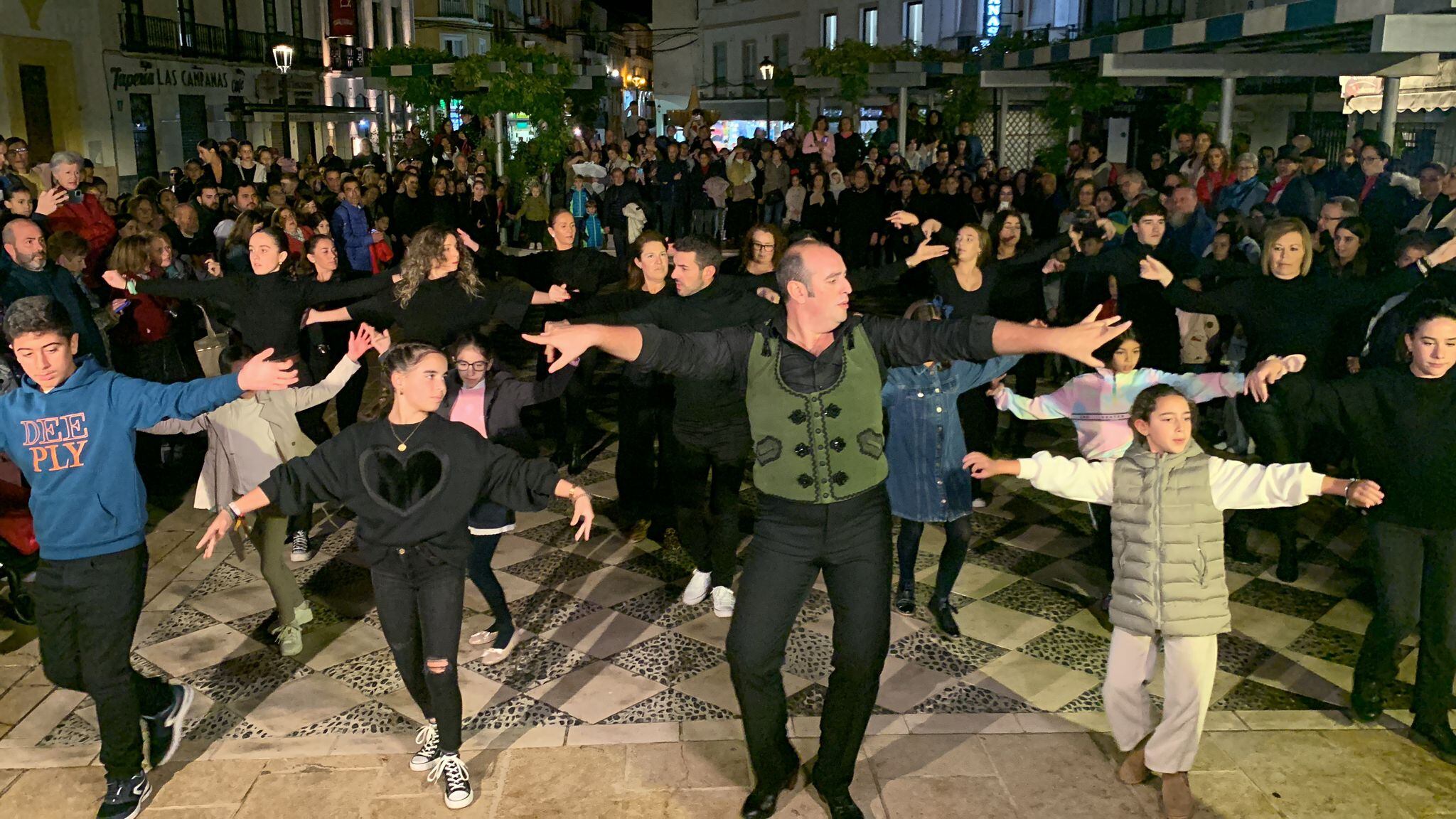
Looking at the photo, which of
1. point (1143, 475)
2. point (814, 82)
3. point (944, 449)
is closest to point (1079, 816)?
point (1143, 475)

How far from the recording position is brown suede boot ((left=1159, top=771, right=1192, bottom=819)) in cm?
420

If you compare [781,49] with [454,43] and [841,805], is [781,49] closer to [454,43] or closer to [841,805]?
[454,43]

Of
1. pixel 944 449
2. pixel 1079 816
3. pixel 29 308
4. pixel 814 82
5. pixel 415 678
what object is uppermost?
pixel 814 82

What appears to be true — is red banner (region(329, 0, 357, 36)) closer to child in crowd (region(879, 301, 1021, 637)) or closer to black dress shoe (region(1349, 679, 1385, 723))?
child in crowd (region(879, 301, 1021, 637))

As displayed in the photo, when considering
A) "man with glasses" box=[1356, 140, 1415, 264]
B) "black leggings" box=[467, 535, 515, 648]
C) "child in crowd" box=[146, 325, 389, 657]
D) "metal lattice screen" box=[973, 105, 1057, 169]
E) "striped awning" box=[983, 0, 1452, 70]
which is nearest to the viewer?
"black leggings" box=[467, 535, 515, 648]

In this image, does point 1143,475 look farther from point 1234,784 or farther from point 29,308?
point 29,308

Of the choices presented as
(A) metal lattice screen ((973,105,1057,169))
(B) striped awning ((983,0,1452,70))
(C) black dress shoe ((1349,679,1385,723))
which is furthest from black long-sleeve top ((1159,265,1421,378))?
(A) metal lattice screen ((973,105,1057,169))

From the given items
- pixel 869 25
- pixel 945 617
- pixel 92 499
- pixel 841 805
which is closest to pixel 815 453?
pixel 841 805

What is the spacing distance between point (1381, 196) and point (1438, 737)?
303 inches

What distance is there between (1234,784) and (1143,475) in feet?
4.00

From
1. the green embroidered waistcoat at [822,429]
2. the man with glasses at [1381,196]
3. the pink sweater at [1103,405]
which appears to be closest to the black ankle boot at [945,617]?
→ the pink sweater at [1103,405]

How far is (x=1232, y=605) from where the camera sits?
20.4 ft

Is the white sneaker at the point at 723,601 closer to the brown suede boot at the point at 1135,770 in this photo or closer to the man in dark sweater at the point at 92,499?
the brown suede boot at the point at 1135,770

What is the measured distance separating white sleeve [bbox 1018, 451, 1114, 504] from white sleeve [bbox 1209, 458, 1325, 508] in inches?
14.5
